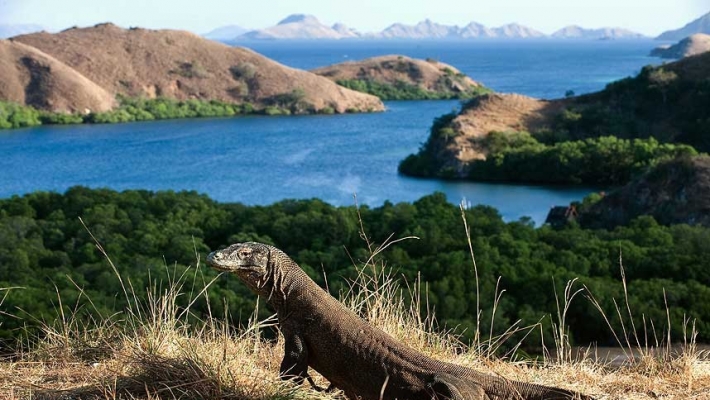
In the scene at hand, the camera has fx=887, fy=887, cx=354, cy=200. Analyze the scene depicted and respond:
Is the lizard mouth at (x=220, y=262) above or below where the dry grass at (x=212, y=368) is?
above

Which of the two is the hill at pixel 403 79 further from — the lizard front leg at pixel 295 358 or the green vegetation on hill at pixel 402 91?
the lizard front leg at pixel 295 358

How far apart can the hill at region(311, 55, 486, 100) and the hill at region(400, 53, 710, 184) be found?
49585mm

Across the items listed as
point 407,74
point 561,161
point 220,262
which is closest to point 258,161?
point 561,161

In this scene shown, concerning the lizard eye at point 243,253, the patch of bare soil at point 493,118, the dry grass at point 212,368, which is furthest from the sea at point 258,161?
the lizard eye at point 243,253

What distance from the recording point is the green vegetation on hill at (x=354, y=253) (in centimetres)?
1722

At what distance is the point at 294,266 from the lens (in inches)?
160

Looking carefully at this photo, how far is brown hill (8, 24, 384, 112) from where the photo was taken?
328 feet

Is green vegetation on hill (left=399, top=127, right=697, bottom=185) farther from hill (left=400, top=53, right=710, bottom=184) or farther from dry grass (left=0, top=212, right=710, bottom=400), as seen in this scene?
dry grass (left=0, top=212, right=710, bottom=400)

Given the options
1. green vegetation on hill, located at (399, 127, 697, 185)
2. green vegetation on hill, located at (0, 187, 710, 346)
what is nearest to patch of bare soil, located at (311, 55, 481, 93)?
green vegetation on hill, located at (399, 127, 697, 185)

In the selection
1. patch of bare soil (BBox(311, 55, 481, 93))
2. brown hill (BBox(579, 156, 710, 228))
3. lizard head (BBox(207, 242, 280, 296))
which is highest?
lizard head (BBox(207, 242, 280, 296))

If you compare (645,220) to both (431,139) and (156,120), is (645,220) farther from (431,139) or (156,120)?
(156,120)

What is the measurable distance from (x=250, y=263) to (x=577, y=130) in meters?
58.6

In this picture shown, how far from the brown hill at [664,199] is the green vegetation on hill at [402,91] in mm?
78333

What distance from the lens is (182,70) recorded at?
342 feet
